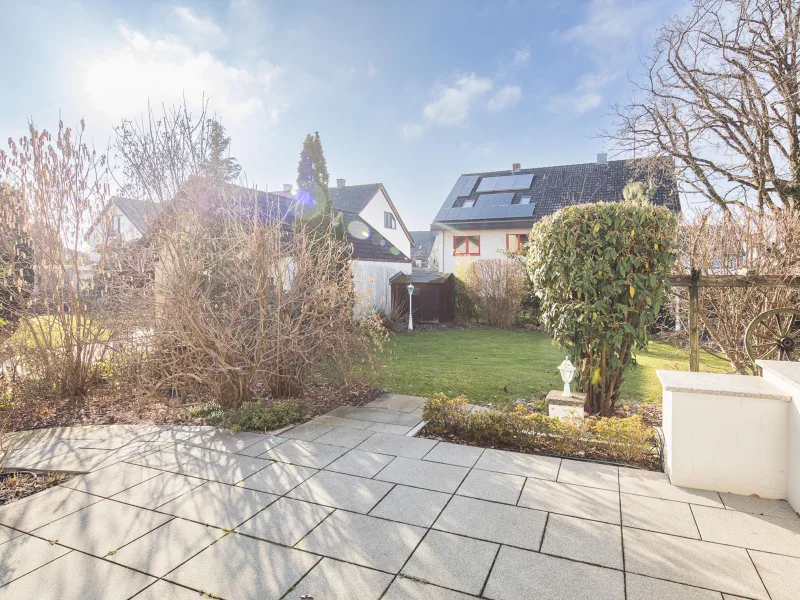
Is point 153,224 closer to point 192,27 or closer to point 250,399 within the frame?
point 192,27

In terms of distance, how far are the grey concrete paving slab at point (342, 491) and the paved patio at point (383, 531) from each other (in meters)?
0.02

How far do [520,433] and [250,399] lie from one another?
3243 mm

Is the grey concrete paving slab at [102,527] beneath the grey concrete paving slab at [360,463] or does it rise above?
beneath

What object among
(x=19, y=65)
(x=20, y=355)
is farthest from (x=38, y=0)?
(x=20, y=355)

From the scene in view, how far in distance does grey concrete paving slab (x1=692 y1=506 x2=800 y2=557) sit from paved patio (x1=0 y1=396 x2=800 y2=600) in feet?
0.04

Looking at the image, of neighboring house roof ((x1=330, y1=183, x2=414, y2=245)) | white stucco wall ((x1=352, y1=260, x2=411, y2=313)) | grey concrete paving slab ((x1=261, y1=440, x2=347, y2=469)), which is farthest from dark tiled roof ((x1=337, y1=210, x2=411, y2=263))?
grey concrete paving slab ((x1=261, y1=440, x2=347, y2=469))

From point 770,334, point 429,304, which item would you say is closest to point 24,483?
point 770,334

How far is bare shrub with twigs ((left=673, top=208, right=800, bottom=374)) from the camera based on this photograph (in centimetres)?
543

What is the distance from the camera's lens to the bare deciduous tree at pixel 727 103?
7840mm

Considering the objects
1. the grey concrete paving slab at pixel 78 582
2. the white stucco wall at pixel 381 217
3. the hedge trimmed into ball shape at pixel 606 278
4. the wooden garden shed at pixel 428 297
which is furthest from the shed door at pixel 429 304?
the grey concrete paving slab at pixel 78 582

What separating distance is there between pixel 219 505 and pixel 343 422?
6.56 feet

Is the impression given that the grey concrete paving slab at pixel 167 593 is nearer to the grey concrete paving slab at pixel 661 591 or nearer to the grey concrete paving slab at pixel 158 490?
the grey concrete paving slab at pixel 158 490

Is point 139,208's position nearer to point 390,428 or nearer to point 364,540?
point 390,428

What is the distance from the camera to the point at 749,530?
262 centimetres
